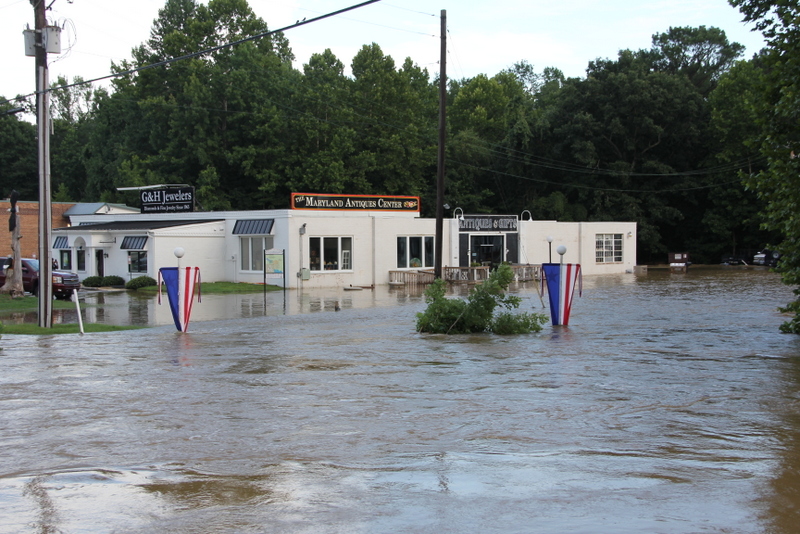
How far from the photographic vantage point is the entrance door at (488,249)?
47.0 m

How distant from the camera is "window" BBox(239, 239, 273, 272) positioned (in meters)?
40.0

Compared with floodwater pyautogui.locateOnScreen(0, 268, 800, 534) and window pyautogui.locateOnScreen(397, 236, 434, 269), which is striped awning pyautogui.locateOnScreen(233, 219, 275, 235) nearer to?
window pyautogui.locateOnScreen(397, 236, 434, 269)

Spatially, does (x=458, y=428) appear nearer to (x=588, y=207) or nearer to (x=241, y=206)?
(x=241, y=206)

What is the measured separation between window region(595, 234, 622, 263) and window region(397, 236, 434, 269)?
45.5ft

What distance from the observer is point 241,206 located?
63219 mm

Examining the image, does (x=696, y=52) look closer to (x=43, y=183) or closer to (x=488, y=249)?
(x=488, y=249)

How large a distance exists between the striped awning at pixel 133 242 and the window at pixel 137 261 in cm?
52

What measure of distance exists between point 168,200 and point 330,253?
12835 mm

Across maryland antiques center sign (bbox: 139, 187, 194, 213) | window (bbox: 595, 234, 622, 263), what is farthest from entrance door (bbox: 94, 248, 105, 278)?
window (bbox: 595, 234, 622, 263)

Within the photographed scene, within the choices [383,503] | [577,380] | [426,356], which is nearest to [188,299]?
[426,356]

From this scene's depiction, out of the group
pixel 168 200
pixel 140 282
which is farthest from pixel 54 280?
pixel 168 200

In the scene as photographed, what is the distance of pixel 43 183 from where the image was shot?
21547 mm

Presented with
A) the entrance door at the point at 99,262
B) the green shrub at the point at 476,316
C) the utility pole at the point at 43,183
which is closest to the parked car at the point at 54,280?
the entrance door at the point at 99,262

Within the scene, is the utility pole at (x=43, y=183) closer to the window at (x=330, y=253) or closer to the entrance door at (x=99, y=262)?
the window at (x=330, y=253)
